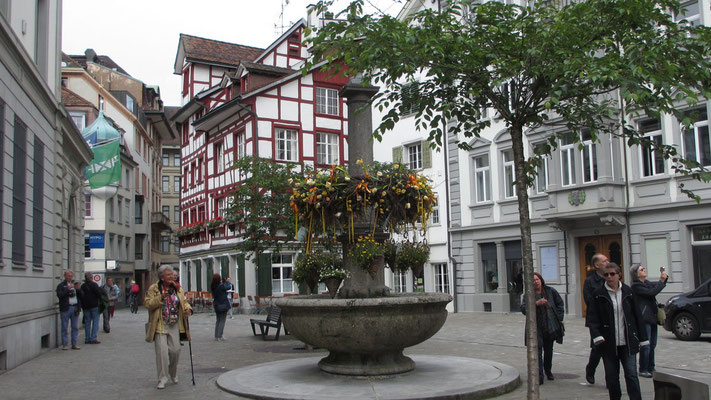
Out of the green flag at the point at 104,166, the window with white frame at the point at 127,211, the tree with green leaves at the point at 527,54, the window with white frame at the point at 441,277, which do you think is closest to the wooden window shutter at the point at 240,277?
the window with white frame at the point at 441,277

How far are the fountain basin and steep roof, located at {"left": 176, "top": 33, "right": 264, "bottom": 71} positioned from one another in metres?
36.7

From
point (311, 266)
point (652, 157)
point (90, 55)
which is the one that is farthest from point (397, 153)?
point (90, 55)

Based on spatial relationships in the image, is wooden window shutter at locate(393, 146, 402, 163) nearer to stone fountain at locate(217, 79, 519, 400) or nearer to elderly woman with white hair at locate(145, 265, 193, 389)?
stone fountain at locate(217, 79, 519, 400)

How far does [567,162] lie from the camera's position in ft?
81.2

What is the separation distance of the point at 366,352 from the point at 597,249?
54.6 ft

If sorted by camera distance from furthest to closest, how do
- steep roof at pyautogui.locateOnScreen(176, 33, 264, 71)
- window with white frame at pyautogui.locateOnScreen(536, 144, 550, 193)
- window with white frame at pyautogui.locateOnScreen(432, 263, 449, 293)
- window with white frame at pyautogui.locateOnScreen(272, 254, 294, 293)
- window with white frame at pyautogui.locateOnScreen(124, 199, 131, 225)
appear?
window with white frame at pyautogui.locateOnScreen(124, 199, 131, 225)
steep roof at pyautogui.locateOnScreen(176, 33, 264, 71)
window with white frame at pyautogui.locateOnScreen(272, 254, 294, 293)
window with white frame at pyautogui.locateOnScreen(432, 263, 449, 293)
window with white frame at pyautogui.locateOnScreen(536, 144, 550, 193)

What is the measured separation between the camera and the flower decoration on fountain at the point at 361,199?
1010 cm

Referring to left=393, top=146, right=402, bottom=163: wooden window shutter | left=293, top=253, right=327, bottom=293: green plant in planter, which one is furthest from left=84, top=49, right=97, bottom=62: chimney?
left=293, top=253, right=327, bottom=293: green plant in planter

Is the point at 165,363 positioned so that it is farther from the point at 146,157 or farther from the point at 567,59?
the point at 146,157

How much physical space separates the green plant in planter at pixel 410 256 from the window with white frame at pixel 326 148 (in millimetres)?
26450

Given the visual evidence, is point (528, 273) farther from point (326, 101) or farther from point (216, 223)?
point (326, 101)

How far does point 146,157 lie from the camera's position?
59.8 meters

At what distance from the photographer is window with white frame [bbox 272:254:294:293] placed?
116 ft

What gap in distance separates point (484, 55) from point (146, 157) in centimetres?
5519
